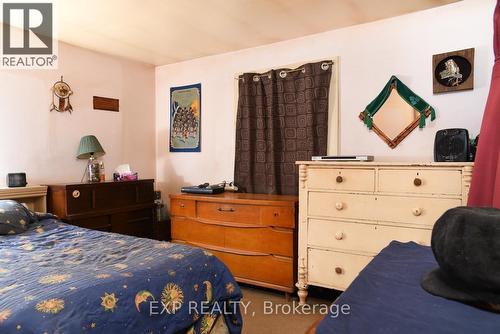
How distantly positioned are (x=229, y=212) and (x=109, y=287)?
1633mm

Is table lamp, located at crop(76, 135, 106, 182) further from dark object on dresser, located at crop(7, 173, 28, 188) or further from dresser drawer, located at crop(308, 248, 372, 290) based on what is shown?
dresser drawer, located at crop(308, 248, 372, 290)

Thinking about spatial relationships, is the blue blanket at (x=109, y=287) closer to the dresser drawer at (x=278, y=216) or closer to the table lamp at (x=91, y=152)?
the dresser drawer at (x=278, y=216)

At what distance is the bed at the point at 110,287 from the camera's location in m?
1.12

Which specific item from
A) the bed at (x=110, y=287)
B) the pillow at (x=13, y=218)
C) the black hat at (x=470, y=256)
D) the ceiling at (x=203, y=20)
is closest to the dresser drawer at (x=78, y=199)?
the pillow at (x=13, y=218)

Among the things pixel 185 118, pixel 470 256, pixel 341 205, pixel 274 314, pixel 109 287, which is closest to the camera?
pixel 470 256

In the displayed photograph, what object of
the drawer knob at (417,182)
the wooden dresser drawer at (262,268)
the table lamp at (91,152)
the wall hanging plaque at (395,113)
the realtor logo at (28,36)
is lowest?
the wooden dresser drawer at (262,268)

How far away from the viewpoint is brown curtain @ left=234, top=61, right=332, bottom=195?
116 inches

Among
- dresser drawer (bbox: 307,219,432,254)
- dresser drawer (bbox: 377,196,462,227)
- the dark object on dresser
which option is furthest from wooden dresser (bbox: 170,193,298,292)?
the dark object on dresser

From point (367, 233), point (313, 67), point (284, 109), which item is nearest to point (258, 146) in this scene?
point (284, 109)

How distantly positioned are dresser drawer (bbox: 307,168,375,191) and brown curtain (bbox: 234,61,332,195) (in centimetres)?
57

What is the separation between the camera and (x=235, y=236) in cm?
284

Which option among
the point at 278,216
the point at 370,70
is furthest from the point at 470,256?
the point at 370,70

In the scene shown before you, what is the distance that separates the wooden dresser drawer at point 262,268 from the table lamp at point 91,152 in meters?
1.52

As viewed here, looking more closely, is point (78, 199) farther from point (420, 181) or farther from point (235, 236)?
point (420, 181)
